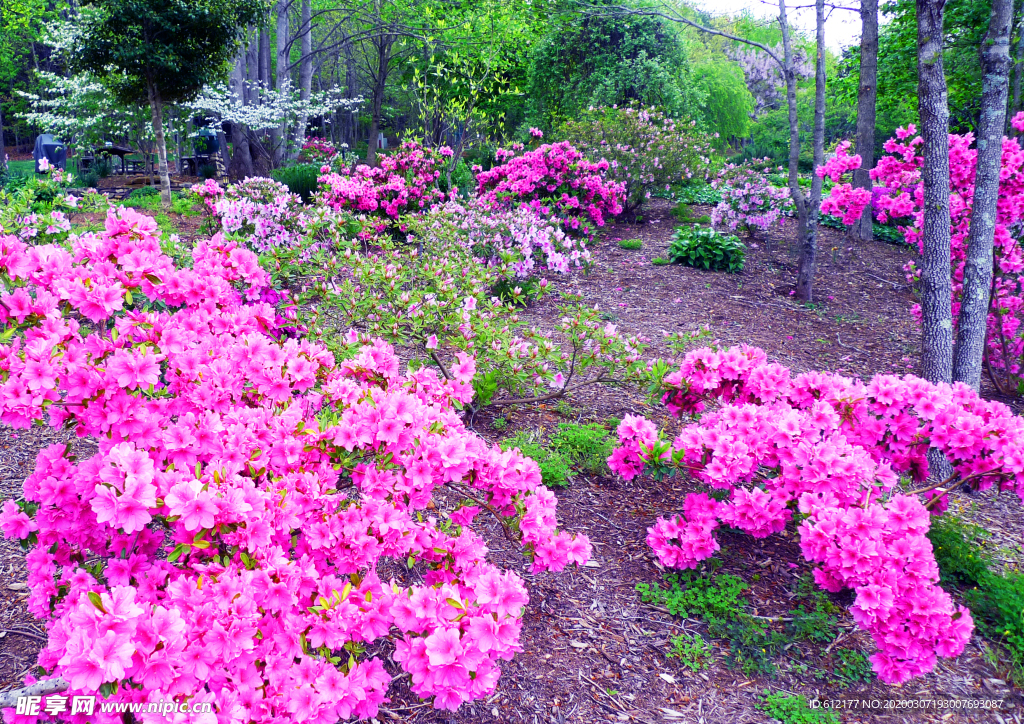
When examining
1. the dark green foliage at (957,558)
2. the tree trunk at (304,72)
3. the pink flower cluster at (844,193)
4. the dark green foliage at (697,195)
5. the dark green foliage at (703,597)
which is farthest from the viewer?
the tree trunk at (304,72)

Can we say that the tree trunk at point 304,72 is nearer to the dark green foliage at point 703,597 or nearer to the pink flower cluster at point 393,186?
the pink flower cluster at point 393,186

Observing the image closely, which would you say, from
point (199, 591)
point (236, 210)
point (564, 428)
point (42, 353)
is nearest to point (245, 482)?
point (199, 591)

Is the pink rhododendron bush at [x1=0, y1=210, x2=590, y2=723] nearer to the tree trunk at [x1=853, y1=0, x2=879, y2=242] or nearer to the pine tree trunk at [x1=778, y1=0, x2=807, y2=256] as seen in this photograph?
the pine tree trunk at [x1=778, y1=0, x2=807, y2=256]

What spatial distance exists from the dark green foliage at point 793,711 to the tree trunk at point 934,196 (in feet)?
8.76

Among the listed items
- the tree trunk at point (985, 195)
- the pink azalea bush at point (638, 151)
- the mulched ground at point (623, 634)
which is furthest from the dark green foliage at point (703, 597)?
the pink azalea bush at point (638, 151)

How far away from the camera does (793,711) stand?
6.84 ft

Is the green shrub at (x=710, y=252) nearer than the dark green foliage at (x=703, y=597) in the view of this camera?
No

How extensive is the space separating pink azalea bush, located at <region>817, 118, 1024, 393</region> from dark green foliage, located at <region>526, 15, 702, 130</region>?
534 inches

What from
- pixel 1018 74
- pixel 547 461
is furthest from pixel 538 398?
pixel 1018 74

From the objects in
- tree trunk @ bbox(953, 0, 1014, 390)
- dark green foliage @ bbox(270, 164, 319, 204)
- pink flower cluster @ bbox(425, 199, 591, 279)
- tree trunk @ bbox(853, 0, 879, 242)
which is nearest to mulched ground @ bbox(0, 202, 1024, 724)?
tree trunk @ bbox(953, 0, 1014, 390)

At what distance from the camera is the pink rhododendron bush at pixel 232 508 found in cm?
138

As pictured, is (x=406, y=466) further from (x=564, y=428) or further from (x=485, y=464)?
(x=564, y=428)

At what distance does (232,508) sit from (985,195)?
14.9ft

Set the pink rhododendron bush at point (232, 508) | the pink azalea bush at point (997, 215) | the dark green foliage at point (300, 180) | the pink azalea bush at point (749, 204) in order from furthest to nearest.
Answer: the dark green foliage at point (300, 180) < the pink azalea bush at point (749, 204) < the pink azalea bush at point (997, 215) < the pink rhododendron bush at point (232, 508)
